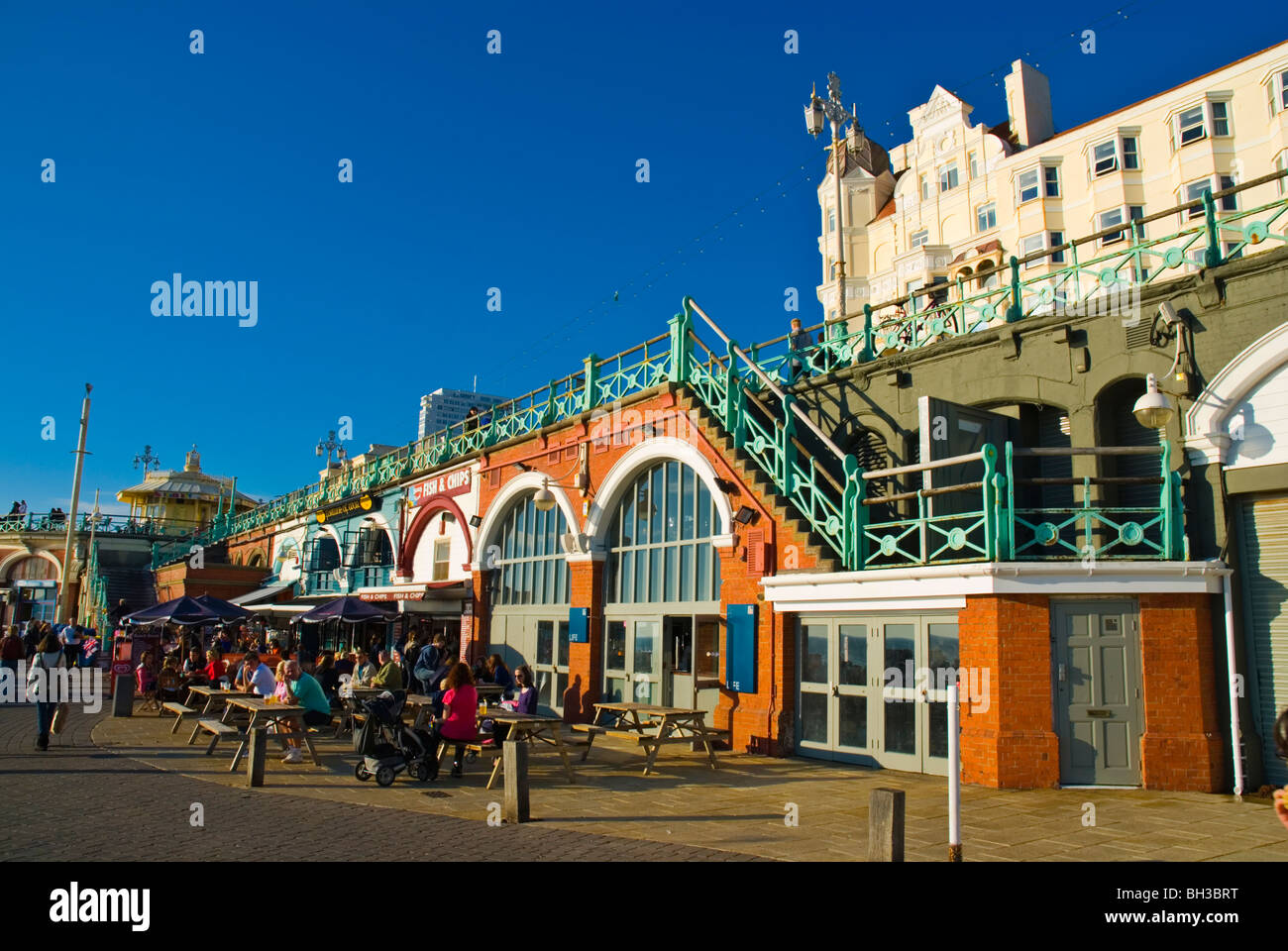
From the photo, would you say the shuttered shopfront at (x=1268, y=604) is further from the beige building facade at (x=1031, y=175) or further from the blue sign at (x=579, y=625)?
the beige building facade at (x=1031, y=175)

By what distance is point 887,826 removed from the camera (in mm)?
6168

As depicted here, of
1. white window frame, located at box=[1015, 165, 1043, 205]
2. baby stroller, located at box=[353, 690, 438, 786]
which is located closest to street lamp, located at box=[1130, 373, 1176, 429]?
baby stroller, located at box=[353, 690, 438, 786]

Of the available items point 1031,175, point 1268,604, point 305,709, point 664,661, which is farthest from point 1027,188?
point 305,709

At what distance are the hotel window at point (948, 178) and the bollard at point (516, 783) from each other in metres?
43.6

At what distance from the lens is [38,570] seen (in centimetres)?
5009

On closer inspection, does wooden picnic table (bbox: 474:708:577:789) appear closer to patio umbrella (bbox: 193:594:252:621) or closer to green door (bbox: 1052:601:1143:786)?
green door (bbox: 1052:601:1143:786)

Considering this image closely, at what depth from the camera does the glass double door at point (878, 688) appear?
11016 millimetres

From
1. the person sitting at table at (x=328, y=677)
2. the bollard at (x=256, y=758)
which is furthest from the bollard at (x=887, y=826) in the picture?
the person sitting at table at (x=328, y=677)

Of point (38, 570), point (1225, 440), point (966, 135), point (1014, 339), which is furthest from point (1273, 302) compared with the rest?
point (38, 570)

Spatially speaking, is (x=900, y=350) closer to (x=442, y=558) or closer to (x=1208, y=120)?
(x=442, y=558)

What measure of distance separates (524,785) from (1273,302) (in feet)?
31.6

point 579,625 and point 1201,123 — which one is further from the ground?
point 1201,123

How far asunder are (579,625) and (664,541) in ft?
8.46
